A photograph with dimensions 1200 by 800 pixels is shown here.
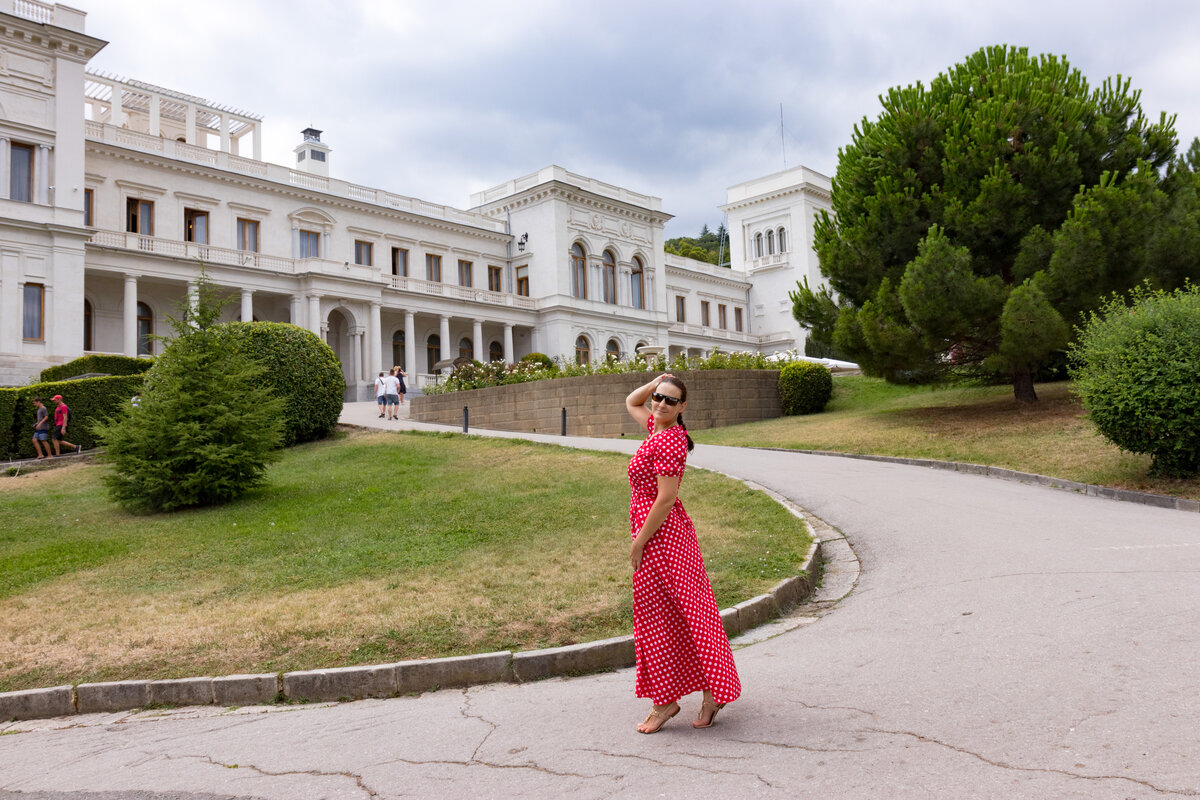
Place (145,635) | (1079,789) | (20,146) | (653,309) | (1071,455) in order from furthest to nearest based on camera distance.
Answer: (653,309), (20,146), (1071,455), (145,635), (1079,789)

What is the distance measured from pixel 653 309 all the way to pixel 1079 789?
5257cm

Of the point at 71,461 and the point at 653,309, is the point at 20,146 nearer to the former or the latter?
the point at 71,461

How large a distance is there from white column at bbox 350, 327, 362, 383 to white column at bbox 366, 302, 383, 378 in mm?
422

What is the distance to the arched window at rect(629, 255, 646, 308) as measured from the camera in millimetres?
54531

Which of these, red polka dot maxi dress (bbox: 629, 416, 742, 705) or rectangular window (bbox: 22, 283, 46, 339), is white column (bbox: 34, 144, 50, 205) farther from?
red polka dot maxi dress (bbox: 629, 416, 742, 705)

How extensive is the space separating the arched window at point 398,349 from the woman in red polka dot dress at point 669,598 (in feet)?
135

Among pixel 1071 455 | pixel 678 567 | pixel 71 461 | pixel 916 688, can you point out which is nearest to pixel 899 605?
pixel 916 688

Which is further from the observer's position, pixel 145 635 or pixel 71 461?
pixel 71 461

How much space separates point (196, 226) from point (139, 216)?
7.76 ft

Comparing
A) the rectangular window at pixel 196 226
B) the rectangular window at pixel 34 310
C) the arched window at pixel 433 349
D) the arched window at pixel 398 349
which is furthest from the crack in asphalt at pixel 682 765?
the arched window at pixel 433 349

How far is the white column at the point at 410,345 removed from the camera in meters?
42.0

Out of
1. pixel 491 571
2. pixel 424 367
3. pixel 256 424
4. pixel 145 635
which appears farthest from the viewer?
pixel 424 367

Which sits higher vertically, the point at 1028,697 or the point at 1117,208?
the point at 1117,208

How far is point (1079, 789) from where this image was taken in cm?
303
